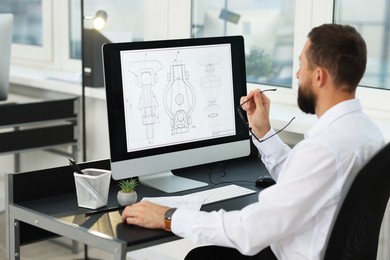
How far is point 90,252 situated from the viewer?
4.00 m

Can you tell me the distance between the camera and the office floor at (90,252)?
3615 millimetres

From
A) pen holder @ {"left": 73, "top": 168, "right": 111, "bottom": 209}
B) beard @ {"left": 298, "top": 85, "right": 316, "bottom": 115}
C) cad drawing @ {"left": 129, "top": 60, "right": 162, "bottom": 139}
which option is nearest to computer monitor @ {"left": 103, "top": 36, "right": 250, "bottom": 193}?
cad drawing @ {"left": 129, "top": 60, "right": 162, "bottom": 139}

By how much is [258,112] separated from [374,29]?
32.2 inches

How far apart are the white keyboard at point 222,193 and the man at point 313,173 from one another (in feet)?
1.05

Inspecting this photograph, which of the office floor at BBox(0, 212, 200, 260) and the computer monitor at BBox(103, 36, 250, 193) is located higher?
the computer monitor at BBox(103, 36, 250, 193)

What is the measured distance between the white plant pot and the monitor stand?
0.19 metres

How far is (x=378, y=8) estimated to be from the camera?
2992 millimetres

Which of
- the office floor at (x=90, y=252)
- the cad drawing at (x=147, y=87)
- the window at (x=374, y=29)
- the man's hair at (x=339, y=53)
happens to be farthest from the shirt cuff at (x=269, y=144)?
the office floor at (x=90, y=252)

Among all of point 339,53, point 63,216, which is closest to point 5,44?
point 63,216

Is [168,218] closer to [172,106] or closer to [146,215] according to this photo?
[146,215]

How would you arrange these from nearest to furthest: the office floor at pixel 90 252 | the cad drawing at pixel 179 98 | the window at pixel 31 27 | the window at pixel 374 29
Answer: the cad drawing at pixel 179 98, the window at pixel 374 29, the office floor at pixel 90 252, the window at pixel 31 27

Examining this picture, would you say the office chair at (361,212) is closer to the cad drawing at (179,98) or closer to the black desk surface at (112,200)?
the black desk surface at (112,200)

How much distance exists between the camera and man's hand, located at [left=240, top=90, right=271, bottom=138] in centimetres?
247

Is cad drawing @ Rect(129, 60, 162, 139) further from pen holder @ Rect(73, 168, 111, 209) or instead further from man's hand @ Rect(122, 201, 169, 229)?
man's hand @ Rect(122, 201, 169, 229)
